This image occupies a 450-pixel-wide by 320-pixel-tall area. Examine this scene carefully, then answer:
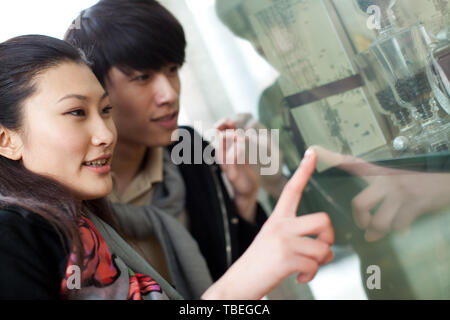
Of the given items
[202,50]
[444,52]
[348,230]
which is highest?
[202,50]

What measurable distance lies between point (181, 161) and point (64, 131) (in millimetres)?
514

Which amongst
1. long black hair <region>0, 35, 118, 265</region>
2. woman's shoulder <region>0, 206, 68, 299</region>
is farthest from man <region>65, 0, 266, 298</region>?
woman's shoulder <region>0, 206, 68, 299</region>

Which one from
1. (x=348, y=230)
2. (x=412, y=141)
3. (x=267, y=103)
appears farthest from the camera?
(x=267, y=103)

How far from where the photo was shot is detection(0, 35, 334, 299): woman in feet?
1.47

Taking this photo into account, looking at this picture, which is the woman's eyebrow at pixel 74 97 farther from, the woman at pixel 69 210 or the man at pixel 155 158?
the man at pixel 155 158

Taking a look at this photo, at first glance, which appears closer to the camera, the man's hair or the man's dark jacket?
the man's hair

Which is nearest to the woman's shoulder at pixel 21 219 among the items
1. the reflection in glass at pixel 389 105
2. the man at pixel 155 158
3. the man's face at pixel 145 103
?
the man at pixel 155 158

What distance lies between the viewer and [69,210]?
0.49 m

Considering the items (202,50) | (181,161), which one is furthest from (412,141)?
(202,50)

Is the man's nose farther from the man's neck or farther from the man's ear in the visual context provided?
the man's ear
